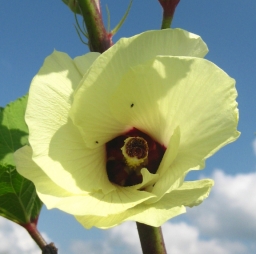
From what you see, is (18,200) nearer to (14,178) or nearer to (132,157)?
(14,178)

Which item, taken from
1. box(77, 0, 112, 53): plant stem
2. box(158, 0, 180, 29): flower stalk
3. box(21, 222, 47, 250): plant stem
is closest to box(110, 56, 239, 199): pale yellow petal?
box(77, 0, 112, 53): plant stem

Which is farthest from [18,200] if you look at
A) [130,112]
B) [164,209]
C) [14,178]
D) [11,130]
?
[164,209]

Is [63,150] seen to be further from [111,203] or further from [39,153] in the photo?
[111,203]

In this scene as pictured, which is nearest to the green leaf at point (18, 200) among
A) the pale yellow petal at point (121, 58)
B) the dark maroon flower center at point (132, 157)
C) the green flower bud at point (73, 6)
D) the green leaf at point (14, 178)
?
the green leaf at point (14, 178)

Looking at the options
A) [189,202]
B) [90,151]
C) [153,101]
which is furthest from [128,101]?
[189,202]

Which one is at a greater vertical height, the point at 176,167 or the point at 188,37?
the point at 188,37

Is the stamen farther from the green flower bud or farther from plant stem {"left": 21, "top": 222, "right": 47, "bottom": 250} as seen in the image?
the green flower bud
